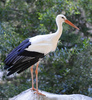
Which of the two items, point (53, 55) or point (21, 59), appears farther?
point (53, 55)

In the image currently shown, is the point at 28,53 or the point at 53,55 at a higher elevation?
the point at 28,53

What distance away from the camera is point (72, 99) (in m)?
3.21

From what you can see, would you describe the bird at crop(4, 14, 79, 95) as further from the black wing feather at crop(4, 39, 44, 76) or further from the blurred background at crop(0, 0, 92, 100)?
the blurred background at crop(0, 0, 92, 100)

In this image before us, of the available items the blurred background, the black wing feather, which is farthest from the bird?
the blurred background

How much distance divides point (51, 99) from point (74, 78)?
151 centimetres

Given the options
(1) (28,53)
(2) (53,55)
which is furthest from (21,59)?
(2) (53,55)

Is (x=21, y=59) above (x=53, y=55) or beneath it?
above

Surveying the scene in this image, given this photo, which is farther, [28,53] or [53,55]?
[53,55]

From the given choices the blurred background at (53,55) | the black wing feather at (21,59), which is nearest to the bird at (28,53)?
the black wing feather at (21,59)

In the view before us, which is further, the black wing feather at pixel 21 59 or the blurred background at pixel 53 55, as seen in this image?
the blurred background at pixel 53 55

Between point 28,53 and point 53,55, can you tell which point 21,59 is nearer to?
point 28,53

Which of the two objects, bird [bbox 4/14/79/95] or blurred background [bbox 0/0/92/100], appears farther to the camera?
blurred background [bbox 0/0/92/100]

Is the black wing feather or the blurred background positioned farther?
the blurred background

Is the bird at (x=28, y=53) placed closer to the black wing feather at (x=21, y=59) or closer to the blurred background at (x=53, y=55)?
the black wing feather at (x=21, y=59)
